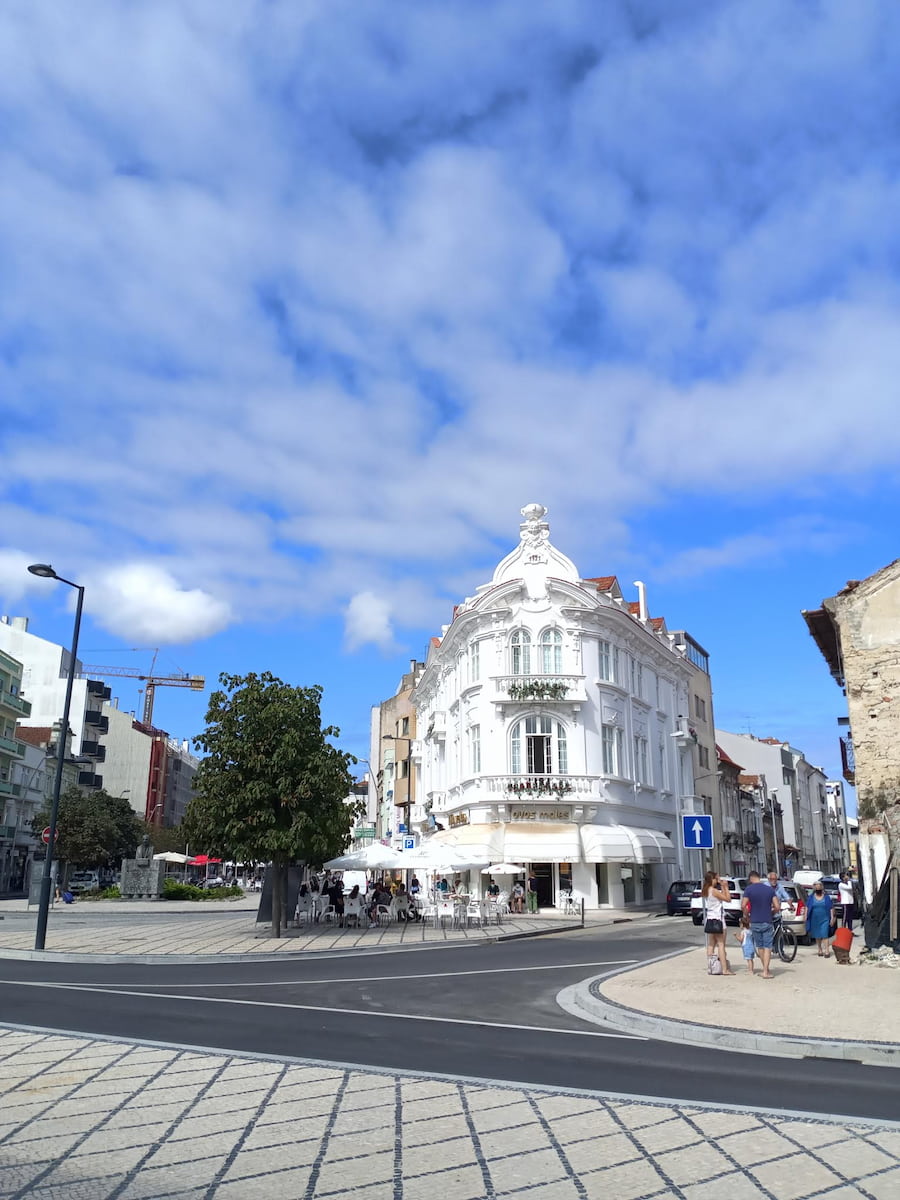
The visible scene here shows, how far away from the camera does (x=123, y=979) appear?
642 inches

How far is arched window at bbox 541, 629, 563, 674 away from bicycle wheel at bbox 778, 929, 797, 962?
67.0 feet

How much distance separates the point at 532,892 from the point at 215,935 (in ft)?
53.1

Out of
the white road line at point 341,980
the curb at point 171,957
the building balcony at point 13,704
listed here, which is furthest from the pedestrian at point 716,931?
the building balcony at point 13,704

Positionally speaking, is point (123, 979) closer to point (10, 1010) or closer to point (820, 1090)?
point (10, 1010)

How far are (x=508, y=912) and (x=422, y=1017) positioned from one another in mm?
25436

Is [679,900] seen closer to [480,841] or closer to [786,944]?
[480,841]

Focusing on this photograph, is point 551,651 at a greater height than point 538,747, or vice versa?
point 551,651

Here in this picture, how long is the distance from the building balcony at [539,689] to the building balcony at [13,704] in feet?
129

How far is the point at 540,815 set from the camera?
3928 centimetres

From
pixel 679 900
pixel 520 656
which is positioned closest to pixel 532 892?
pixel 679 900

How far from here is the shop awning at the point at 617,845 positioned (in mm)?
38250

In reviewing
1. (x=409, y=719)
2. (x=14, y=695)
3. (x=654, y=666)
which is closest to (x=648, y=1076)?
(x=654, y=666)

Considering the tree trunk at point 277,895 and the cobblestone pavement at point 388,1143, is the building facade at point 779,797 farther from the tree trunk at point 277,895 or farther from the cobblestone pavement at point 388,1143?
the cobblestone pavement at point 388,1143

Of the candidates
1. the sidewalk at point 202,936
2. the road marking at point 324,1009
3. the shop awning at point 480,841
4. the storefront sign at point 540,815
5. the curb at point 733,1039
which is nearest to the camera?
the curb at point 733,1039
